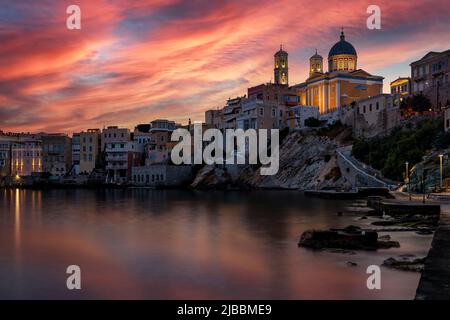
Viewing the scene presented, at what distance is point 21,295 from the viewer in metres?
16.1

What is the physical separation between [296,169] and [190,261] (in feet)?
220

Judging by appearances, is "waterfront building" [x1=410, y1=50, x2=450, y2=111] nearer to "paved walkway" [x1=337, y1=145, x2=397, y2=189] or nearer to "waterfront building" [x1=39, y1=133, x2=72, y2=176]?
"paved walkway" [x1=337, y1=145, x2=397, y2=189]

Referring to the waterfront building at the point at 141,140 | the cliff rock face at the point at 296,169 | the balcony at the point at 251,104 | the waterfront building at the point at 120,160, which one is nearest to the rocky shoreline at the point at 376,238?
the cliff rock face at the point at 296,169

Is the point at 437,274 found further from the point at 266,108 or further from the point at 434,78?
the point at 266,108

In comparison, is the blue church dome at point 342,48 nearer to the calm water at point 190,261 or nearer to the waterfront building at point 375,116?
the waterfront building at point 375,116

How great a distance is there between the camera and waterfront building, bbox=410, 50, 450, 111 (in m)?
69.7

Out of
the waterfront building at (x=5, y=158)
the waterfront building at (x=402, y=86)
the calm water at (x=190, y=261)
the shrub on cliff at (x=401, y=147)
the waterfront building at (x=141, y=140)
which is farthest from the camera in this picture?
the waterfront building at (x=5, y=158)

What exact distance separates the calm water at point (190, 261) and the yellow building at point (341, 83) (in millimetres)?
62401

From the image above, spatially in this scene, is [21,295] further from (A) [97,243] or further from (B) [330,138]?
(B) [330,138]

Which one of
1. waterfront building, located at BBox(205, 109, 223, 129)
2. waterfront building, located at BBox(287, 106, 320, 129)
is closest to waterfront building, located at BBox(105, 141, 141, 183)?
waterfront building, located at BBox(205, 109, 223, 129)

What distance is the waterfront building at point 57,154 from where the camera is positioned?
11694cm

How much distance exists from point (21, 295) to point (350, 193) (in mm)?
46920

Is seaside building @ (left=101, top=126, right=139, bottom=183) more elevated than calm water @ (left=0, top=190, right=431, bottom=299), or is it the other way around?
seaside building @ (left=101, top=126, right=139, bottom=183)

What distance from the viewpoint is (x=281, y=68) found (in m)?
125
